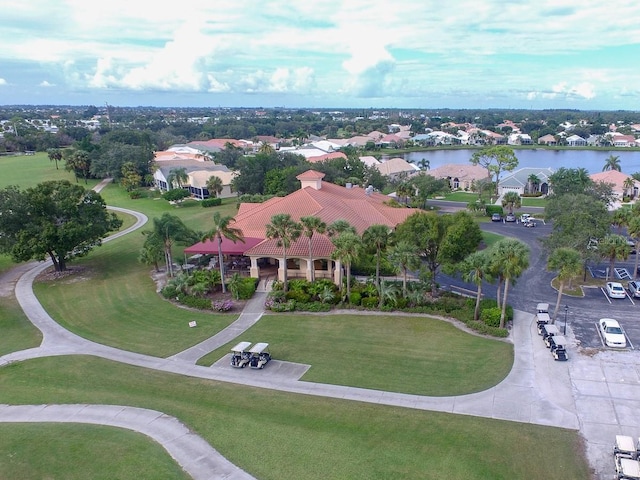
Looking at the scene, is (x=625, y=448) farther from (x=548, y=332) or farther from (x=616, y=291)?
(x=616, y=291)

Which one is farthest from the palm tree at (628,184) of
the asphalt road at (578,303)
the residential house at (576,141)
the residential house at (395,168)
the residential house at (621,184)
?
the residential house at (576,141)

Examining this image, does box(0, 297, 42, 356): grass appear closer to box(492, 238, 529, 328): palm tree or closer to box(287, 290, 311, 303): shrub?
box(287, 290, 311, 303): shrub

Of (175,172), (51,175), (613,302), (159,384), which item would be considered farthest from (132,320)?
(51,175)

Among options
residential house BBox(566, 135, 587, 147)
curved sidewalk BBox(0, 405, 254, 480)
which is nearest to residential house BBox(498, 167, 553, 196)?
curved sidewalk BBox(0, 405, 254, 480)

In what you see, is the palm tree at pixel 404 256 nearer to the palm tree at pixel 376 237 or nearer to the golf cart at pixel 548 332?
the palm tree at pixel 376 237

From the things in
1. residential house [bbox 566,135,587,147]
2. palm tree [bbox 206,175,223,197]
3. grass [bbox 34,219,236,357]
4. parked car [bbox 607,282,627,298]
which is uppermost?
residential house [bbox 566,135,587,147]

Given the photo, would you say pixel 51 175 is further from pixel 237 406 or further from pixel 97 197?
pixel 237 406
